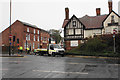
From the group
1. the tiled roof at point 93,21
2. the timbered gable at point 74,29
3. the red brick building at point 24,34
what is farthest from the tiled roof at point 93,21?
the red brick building at point 24,34

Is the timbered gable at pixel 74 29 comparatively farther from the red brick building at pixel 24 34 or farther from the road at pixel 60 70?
the road at pixel 60 70

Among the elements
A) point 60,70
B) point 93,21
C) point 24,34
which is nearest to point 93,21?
point 93,21

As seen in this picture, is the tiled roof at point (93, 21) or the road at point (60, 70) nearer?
the road at point (60, 70)

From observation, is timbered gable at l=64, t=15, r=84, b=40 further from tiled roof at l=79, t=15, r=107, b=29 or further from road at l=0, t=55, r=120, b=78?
road at l=0, t=55, r=120, b=78

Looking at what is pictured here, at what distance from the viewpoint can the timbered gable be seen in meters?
34.8

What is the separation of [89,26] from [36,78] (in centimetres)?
3062

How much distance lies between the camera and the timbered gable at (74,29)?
34781mm

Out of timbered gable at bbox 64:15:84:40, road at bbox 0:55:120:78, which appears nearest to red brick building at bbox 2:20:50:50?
timbered gable at bbox 64:15:84:40

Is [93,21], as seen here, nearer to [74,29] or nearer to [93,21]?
[93,21]

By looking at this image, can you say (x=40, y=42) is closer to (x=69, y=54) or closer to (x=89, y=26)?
(x=89, y=26)

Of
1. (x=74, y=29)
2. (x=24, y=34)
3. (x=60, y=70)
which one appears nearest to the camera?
(x=60, y=70)

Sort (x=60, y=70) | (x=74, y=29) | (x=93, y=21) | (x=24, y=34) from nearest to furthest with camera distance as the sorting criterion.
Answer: (x=60, y=70), (x=74, y=29), (x=93, y=21), (x=24, y=34)

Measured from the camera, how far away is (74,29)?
35.2 meters

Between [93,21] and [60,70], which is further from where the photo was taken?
[93,21]
